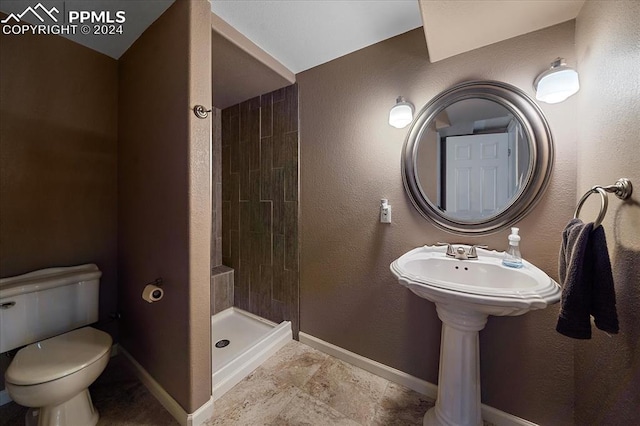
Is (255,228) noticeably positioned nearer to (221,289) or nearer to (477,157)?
(221,289)

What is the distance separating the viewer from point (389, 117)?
143 cm

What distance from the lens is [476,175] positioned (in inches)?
50.1

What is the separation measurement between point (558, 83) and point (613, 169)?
44 cm

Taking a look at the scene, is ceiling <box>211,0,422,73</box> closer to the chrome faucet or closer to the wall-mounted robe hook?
the wall-mounted robe hook

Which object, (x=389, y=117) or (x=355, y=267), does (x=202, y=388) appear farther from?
(x=389, y=117)

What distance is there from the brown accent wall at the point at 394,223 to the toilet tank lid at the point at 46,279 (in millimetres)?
1469

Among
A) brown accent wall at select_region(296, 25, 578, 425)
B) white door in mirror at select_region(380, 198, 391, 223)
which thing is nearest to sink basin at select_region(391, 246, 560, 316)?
brown accent wall at select_region(296, 25, 578, 425)

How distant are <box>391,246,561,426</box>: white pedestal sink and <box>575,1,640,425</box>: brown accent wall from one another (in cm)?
23

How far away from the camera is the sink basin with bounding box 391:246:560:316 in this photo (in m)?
0.80

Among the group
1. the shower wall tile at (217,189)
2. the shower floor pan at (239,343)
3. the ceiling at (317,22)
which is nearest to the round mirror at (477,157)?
the ceiling at (317,22)

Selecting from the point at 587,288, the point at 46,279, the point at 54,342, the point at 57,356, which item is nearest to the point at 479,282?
the point at 587,288

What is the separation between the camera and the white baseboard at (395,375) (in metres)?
1.19

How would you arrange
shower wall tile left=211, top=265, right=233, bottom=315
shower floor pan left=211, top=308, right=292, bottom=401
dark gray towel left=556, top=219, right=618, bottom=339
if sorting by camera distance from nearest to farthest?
dark gray towel left=556, top=219, right=618, bottom=339
shower floor pan left=211, top=308, right=292, bottom=401
shower wall tile left=211, top=265, right=233, bottom=315

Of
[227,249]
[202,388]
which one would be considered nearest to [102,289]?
[227,249]
